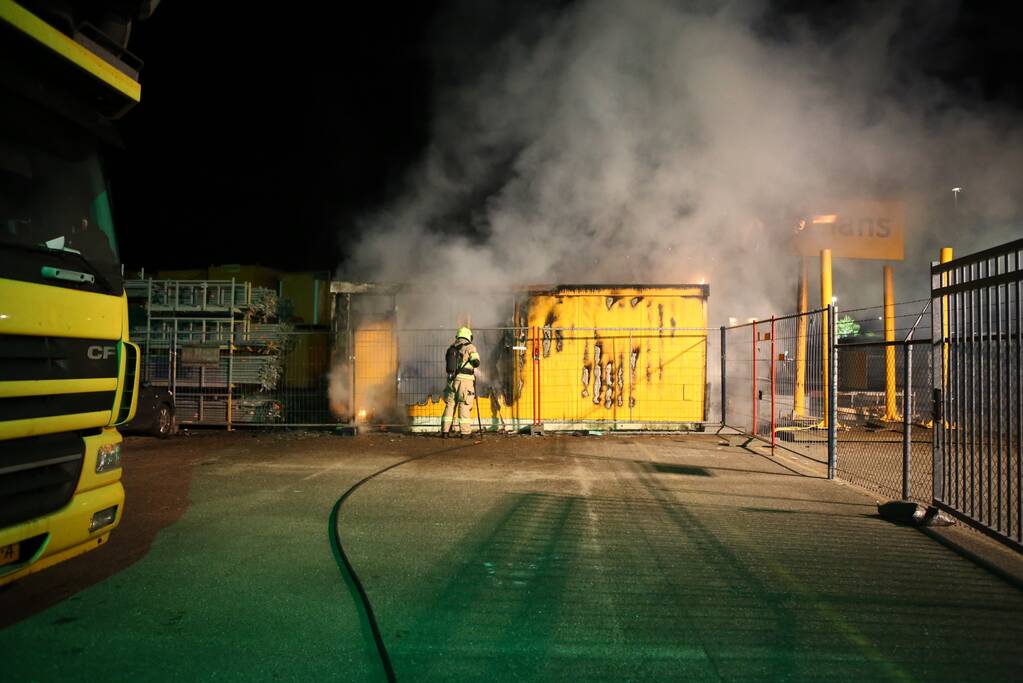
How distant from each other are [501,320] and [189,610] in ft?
24.3

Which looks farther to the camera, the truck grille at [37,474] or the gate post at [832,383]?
the gate post at [832,383]

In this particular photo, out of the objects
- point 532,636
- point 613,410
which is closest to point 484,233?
point 613,410

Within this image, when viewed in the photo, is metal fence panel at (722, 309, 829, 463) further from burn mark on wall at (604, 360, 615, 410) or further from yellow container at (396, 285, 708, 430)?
burn mark on wall at (604, 360, 615, 410)

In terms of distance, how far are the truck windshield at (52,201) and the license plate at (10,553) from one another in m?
1.23

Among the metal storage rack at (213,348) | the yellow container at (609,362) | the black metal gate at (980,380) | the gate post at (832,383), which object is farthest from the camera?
the metal storage rack at (213,348)

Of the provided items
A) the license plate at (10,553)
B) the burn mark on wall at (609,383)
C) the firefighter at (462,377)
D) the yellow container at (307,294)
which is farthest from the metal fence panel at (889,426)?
the yellow container at (307,294)

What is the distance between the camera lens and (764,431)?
970 centimetres

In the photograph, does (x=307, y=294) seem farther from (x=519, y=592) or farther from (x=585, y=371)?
(x=519, y=592)

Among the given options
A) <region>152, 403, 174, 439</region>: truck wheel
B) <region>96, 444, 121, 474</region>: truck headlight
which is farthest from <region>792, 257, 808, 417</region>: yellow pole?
<region>152, 403, 174, 439</region>: truck wheel

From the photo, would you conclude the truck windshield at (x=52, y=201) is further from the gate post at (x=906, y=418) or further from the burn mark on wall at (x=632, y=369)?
the burn mark on wall at (x=632, y=369)

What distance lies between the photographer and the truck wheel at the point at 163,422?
9.27 meters

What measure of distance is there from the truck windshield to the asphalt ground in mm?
1832

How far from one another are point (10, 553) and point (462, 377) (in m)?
6.69

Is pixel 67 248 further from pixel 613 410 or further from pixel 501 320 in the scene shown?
pixel 613 410
